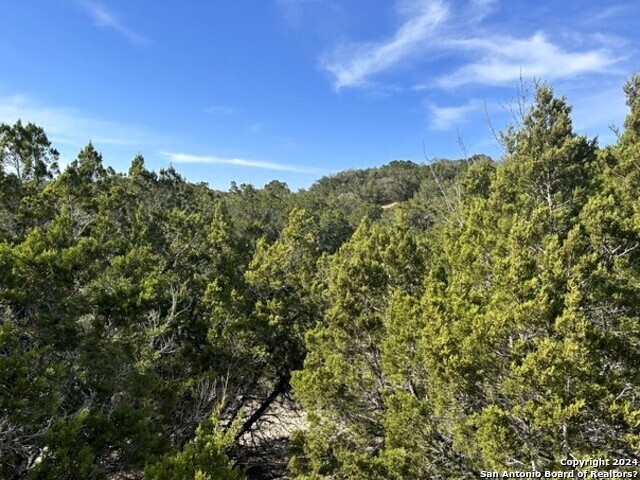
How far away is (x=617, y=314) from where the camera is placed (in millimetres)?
9094

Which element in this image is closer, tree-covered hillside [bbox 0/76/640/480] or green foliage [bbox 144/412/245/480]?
green foliage [bbox 144/412/245/480]

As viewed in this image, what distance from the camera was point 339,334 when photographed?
12047 mm

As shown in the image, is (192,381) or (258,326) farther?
(258,326)

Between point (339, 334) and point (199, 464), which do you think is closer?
point (199, 464)

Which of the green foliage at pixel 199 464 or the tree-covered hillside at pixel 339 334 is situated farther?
the tree-covered hillside at pixel 339 334

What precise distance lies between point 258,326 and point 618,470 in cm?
985

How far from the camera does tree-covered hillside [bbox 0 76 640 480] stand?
7406 mm

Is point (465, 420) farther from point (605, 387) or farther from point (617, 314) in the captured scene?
point (617, 314)

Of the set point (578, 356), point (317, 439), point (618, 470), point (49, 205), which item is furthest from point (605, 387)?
point (49, 205)

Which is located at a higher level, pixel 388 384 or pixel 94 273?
pixel 94 273

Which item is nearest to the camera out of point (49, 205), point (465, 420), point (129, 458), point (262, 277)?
point (129, 458)

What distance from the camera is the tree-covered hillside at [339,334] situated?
7.41 metres

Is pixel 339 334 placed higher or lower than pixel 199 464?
higher

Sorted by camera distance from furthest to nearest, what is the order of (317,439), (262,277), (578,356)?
(262,277), (317,439), (578,356)
